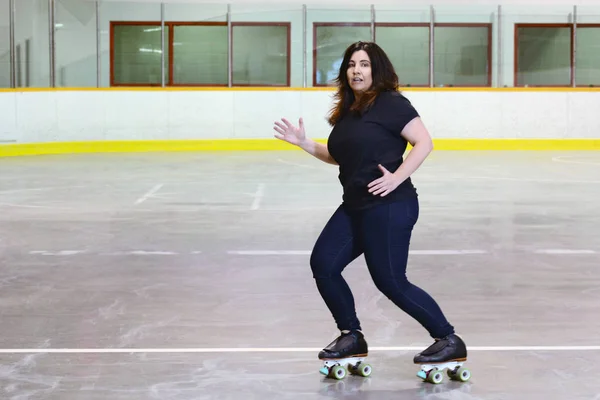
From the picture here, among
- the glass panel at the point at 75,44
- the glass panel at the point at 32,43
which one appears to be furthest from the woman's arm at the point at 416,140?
the glass panel at the point at 75,44

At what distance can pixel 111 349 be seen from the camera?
6.21 meters

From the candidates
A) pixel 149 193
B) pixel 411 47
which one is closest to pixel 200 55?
pixel 411 47

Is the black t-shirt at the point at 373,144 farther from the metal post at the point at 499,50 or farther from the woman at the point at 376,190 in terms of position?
the metal post at the point at 499,50

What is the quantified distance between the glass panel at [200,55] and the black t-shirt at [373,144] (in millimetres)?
21357

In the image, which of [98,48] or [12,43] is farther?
[98,48]

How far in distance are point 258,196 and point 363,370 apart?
9.77 meters

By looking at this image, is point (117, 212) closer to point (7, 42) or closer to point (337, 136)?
point (337, 136)

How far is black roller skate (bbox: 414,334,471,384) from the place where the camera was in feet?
17.7

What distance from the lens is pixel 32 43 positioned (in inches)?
945

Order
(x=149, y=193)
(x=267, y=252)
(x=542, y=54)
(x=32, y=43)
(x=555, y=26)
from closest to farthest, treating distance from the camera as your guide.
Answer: (x=267, y=252) → (x=149, y=193) → (x=32, y=43) → (x=555, y=26) → (x=542, y=54)

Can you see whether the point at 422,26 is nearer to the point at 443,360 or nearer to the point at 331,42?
the point at 331,42

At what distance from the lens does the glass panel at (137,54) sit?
26.3m

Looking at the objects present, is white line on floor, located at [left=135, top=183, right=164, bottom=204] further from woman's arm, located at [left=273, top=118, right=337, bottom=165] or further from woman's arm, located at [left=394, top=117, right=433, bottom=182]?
woman's arm, located at [left=394, top=117, right=433, bottom=182]

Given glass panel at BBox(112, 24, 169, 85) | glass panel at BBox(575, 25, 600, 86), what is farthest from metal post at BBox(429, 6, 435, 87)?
Result: glass panel at BBox(112, 24, 169, 85)
